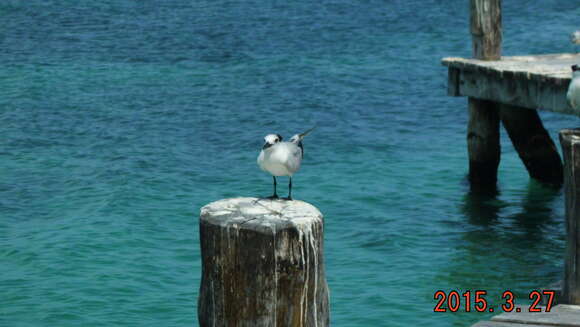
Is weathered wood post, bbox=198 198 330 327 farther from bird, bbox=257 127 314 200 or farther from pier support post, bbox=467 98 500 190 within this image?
pier support post, bbox=467 98 500 190

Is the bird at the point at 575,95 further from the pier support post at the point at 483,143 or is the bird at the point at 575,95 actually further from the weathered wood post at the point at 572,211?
the pier support post at the point at 483,143

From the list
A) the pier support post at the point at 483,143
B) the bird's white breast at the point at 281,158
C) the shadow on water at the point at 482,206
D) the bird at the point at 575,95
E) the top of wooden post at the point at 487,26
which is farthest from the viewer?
the pier support post at the point at 483,143

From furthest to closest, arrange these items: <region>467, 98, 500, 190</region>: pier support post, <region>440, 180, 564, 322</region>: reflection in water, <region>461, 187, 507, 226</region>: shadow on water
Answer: <region>467, 98, 500, 190</region>: pier support post < <region>461, 187, 507, 226</region>: shadow on water < <region>440, 180, 564, 322</region>: reflection in water

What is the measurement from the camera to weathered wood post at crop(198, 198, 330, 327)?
5.54 metres

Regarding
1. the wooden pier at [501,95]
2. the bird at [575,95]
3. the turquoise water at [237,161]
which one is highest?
the bird at [575,95]

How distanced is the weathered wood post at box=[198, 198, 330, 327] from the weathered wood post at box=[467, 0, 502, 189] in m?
8.39

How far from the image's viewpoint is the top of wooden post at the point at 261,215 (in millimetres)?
5566

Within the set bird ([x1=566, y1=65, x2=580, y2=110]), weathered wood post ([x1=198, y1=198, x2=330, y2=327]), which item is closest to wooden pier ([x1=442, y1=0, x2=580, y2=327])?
bird ([x1=566, y1=65, x2=580, y2=110])

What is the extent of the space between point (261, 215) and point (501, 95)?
775 cm

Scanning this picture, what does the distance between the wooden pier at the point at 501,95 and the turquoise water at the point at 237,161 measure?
0.44 m

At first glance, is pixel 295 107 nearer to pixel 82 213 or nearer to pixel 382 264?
pixel 82 213

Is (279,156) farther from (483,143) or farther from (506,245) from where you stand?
(483,143)

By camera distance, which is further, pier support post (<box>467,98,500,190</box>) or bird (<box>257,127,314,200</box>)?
pier support post (<box>467,98,500,190</box>)

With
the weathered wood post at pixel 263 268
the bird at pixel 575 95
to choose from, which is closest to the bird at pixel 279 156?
the weathered wood post at pixel 263 268
